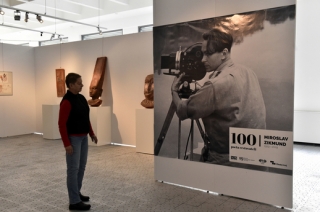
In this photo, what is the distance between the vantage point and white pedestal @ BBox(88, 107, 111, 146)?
816 cm

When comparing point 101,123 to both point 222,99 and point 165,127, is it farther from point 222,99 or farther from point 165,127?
point 222,99

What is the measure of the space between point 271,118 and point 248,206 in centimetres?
110

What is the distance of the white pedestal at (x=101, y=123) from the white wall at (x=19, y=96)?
3.38 meters

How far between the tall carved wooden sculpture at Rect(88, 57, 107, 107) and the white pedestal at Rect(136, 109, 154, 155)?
5.46 feet

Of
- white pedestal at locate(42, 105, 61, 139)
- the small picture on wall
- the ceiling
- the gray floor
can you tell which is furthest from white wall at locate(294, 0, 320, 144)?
the small picture on wall

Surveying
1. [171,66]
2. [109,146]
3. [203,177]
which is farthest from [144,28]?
[203,177]

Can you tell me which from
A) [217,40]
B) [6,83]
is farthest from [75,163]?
[6,83]

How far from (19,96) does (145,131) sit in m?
5.32

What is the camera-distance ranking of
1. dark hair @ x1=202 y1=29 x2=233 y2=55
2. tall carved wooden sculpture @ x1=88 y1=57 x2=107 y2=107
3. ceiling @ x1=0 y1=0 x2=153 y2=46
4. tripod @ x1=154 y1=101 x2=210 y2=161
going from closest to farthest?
1. dark hair @ x1=202 y1=29 x2=233 y2=55
2. tripod @ x1=154 y1=101 x2=210 y2=161
3. tall carved wooden sculpture @ x1=88 y1=57 x2=107 y2=107
4. ceiling @ x1=0 y1=0 x2=153 y2=46

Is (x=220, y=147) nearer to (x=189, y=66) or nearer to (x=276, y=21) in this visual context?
(x=189, y=66)

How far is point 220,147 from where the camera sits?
413 cm

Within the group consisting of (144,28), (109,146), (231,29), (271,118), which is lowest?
(109,146)

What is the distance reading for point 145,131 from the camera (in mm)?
7207

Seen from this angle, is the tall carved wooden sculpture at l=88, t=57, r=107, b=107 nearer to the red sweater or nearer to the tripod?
the tripod
